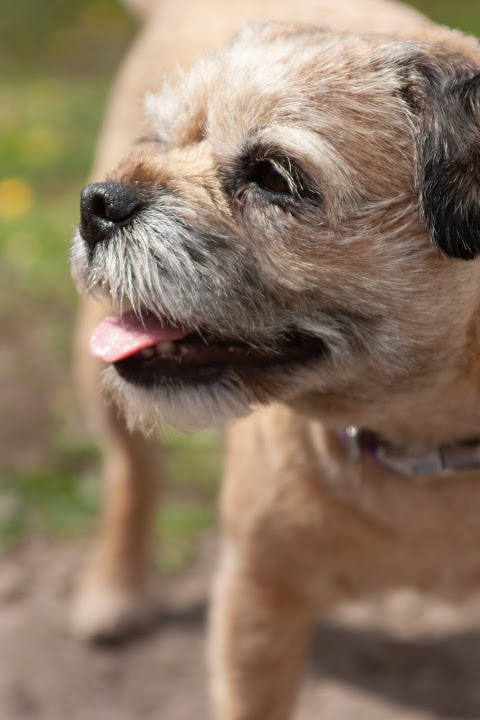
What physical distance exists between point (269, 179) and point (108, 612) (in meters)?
1.87

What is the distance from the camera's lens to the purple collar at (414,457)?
2.35 m

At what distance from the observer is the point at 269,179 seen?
2.12 metres

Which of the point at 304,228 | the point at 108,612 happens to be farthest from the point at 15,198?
the point at 304,228

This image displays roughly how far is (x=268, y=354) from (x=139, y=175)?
45 centimetres

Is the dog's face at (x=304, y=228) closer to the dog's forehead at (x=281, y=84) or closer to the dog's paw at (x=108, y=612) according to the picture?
the dog's forehead at (x=281, y=84)

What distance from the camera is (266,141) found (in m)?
2.08

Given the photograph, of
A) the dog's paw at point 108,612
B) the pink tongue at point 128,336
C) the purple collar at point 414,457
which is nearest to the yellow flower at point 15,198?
the dog's paw at point 108,612

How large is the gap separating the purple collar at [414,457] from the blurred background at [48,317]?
794mm

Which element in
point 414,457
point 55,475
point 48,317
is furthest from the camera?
point 48,317

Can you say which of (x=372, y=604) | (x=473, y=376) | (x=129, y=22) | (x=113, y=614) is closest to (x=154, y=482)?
(x=113, y=614)

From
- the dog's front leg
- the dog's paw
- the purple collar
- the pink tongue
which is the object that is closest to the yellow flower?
the dog's paw

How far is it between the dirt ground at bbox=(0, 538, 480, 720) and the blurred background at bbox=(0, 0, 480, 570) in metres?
0.21

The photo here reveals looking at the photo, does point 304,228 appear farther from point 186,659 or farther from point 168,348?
point 186,659

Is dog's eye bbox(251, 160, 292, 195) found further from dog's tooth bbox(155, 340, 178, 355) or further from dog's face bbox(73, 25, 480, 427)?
dog's tooth bbox(155, 340, 178, 355)
